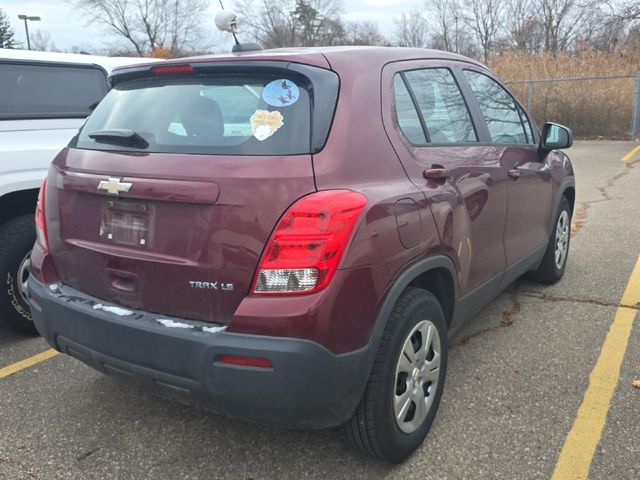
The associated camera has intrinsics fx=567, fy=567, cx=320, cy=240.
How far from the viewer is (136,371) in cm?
224

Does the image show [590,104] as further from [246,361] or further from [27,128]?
[246,361]

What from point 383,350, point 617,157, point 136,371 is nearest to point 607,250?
point 383,350

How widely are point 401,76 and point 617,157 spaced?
11.9 m

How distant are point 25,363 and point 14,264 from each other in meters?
0.67

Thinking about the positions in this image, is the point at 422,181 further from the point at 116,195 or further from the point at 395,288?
the point at 116,195

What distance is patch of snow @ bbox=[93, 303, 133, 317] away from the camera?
2293 millimetres

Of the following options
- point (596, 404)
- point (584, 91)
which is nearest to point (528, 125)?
point (596, 404)

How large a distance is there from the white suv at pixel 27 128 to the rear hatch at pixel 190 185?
4.57 feet

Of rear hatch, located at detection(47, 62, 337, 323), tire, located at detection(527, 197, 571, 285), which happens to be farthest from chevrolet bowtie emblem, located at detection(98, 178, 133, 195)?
tire, located at detection(527, 197, 571, 285)

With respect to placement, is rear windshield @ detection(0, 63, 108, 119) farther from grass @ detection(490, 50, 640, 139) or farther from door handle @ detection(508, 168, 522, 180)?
grass @ detection(490, 50, 640, 139)

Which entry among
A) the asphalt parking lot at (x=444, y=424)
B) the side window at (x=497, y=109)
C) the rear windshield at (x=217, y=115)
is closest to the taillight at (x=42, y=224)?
the rear windshield at (x=217, y=115)

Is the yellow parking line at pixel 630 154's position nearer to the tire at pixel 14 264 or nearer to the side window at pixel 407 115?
the side window at pixel 407 115

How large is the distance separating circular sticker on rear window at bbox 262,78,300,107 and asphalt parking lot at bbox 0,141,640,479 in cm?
157

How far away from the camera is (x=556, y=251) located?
4598 millimetres
